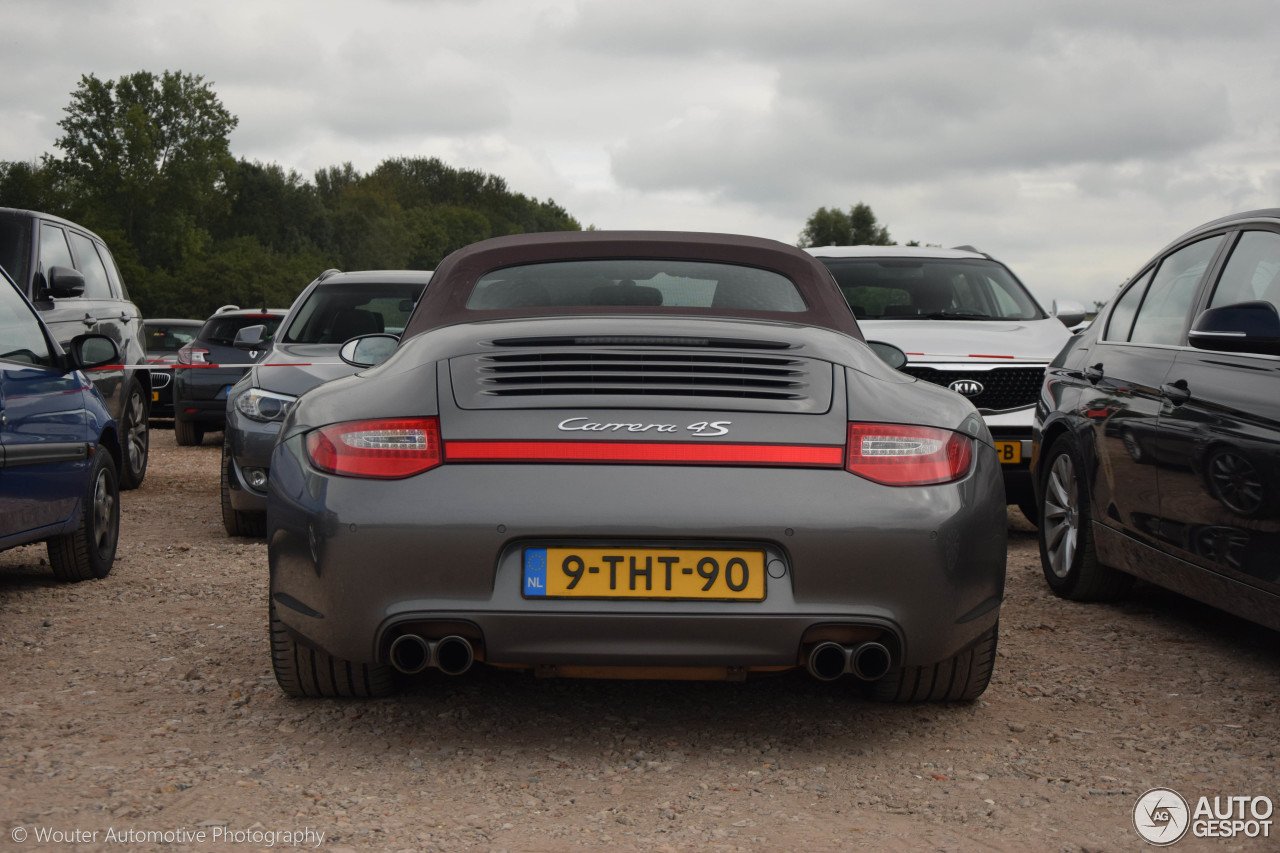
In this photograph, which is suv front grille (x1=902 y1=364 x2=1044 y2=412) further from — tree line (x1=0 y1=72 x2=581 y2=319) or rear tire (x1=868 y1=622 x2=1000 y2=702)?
tree line (x1=0 y1=72 x2=581 y2=319)

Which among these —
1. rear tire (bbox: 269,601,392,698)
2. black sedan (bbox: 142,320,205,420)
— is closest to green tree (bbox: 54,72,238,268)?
black sedan (bbox: 142,320,205,420)

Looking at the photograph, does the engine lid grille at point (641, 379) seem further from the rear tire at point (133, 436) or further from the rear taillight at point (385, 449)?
the rear tire at point (133, 436)

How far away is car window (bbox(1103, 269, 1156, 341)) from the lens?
6045 mm

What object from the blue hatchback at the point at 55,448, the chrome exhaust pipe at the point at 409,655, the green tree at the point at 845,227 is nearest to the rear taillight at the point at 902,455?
the chrome exhaust pipe at the point at 409,655

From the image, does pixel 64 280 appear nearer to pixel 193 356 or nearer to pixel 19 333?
pixel 19 333

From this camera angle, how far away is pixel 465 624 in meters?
3.54

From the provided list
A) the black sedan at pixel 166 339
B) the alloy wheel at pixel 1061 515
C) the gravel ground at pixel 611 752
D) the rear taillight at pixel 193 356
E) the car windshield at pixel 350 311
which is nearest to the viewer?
the gravel ground at pixel 611 752

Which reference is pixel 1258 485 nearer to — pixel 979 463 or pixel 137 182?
pixel 979 463

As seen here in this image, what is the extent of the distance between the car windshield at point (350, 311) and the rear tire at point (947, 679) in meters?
5.59

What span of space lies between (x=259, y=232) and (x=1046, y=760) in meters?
86.4

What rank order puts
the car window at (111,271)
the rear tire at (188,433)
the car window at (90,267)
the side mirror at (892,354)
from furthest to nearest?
1. the rear tire at (188,433)
2. the car window at (111,271)
3. the car window at (90,267)
4. the side mirror at (892,354)

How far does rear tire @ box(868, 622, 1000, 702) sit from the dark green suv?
6.89m

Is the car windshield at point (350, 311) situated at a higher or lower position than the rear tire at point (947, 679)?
higher

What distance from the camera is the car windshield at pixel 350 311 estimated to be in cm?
916
